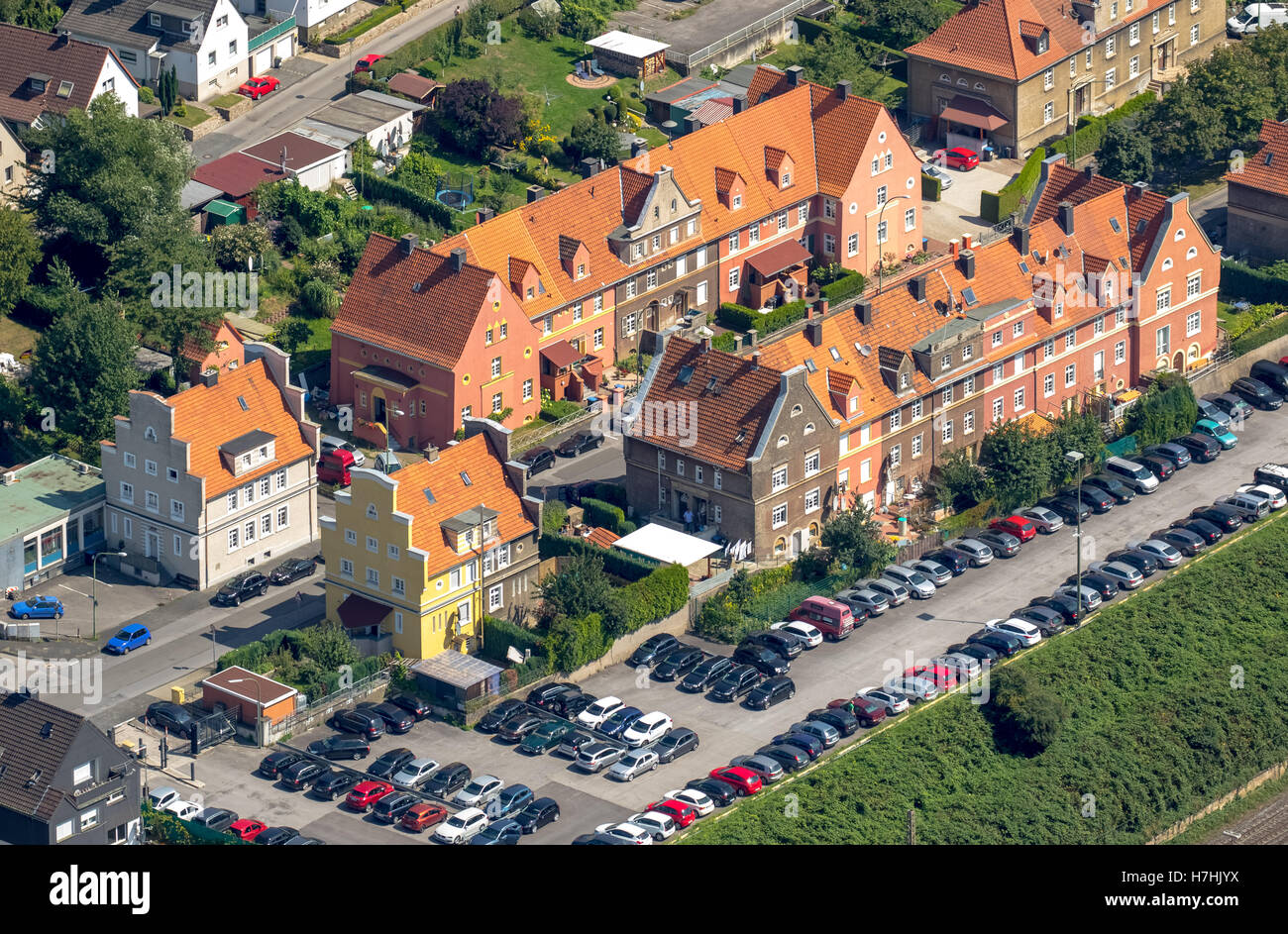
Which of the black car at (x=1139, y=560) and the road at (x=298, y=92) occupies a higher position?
the road at (x=298, y=92)

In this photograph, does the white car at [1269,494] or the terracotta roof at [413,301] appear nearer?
the white car at [1269,494]

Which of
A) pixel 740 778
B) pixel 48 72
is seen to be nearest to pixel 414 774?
pixel 740 778

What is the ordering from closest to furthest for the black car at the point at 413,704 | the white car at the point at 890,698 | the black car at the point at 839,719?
the black car at the point at 839,719, the black car at the point at 413,704, the white car at the point at 890,698

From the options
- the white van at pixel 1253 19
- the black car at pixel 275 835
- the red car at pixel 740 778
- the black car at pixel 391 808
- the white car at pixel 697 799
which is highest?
the white van at pixel 1253 19

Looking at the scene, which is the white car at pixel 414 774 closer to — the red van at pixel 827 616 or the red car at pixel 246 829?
the red car at pixel 246 829

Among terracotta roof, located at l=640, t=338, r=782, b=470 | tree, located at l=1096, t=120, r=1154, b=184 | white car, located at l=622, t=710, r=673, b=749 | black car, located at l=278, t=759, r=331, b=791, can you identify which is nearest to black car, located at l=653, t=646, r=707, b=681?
white car, located at l=622, t=710, r=673, b=749

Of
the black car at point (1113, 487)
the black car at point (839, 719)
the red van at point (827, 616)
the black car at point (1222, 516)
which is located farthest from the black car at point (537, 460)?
the black car at point (1222, 516)
